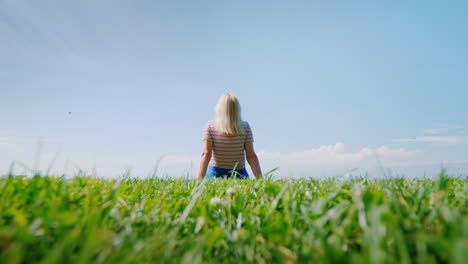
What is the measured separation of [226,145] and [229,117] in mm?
730

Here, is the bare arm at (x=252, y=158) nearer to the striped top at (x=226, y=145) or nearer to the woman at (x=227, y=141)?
the woman at (x=227, y=141)

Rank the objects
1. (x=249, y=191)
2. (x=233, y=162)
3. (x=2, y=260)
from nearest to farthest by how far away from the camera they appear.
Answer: (x=2, y=260)
(x=249, y=191)
(x=233, y=162)

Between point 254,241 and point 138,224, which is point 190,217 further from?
point 254,241

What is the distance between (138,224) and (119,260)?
529 millimetres

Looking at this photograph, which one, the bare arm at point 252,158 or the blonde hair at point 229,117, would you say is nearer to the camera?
the blonde hair at point 229,117

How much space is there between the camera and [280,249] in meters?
1.23

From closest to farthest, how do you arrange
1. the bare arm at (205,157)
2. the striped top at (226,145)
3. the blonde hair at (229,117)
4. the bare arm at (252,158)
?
the bare arm at (205,157)
the blonde hair at (229,117)
the striped top at (226,145)
the bare arm at (252,158)

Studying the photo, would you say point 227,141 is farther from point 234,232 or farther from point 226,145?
point 234,232

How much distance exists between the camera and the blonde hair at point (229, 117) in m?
6.70

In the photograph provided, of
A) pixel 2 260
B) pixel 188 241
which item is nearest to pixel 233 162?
pixel 188 241

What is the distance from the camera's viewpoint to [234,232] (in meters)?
1.43

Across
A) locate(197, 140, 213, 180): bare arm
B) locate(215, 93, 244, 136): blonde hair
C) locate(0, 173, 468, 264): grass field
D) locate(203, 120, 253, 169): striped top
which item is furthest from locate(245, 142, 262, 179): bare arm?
locate(0, 173, 468, 264): grass field

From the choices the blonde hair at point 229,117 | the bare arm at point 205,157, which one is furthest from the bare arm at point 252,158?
the bare arm at point 205,157

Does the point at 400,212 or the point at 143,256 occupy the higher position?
the point at 400,212
